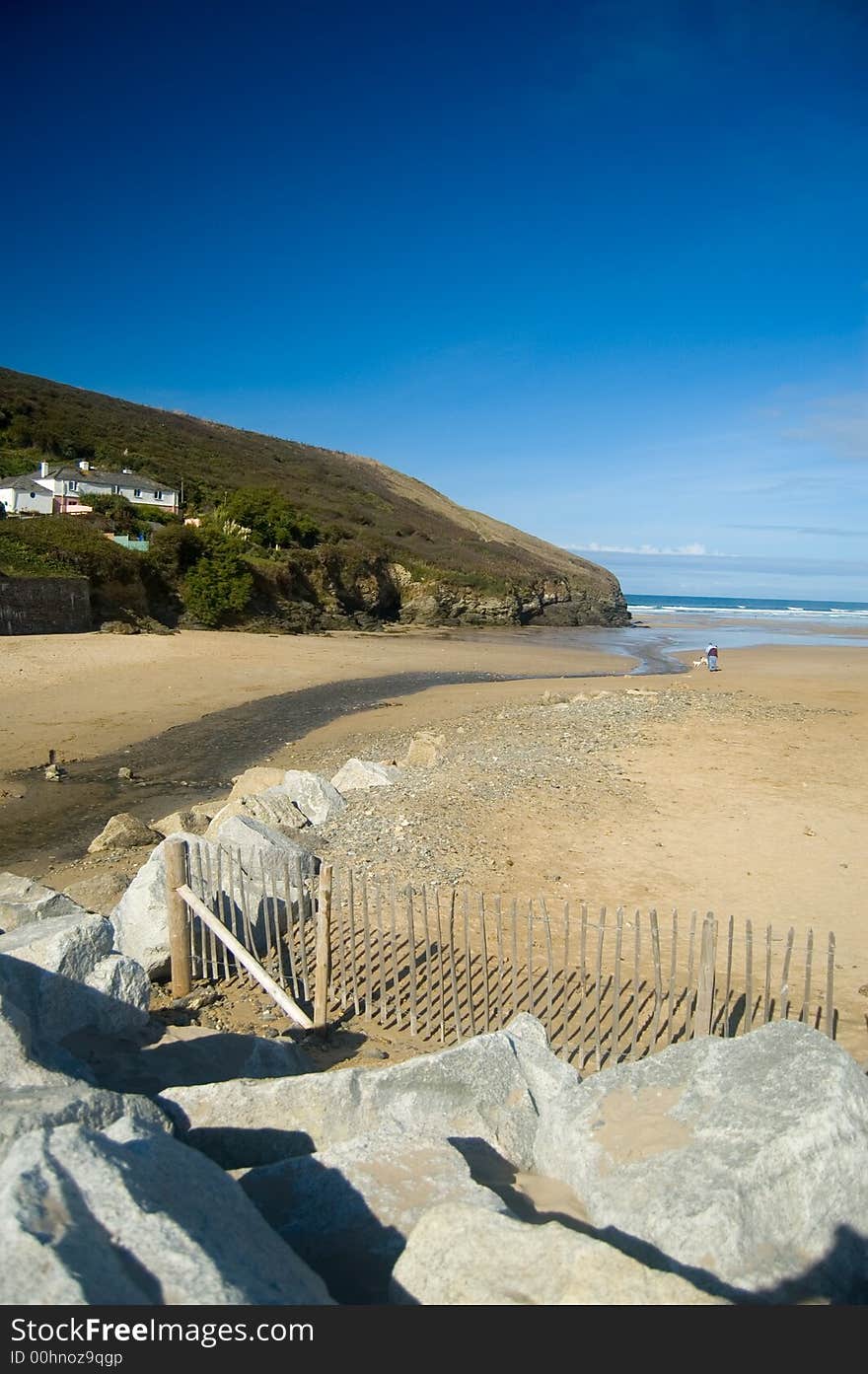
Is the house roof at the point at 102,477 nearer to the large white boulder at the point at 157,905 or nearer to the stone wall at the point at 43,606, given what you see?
the stone wall at the point at 43,606

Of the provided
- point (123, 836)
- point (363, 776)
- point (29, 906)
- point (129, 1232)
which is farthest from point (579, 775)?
point (129, 1232)

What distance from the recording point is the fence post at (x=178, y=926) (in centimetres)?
798

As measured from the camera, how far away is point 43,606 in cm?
3331

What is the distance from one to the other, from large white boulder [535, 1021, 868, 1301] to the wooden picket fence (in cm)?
256

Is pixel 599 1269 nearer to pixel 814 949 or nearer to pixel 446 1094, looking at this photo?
pixel 446 1094

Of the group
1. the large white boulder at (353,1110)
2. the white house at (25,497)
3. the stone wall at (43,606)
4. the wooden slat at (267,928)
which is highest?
the white house at (25,497)

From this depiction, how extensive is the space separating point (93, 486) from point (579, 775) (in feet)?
156

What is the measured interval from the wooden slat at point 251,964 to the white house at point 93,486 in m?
45.9

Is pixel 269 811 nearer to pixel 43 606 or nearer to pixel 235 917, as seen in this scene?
pixel 235 917

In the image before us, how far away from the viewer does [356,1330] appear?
96.9 inches

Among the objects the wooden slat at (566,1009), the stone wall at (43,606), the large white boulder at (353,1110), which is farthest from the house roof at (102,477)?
the large white boulder at (353,1110)

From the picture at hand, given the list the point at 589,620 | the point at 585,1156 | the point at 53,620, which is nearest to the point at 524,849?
the point at 585,1156

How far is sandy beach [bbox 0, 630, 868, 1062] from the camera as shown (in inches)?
407

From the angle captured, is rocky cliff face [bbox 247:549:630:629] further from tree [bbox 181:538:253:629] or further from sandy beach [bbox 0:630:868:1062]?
sandy beach [bbox 0:630:868:1062]
